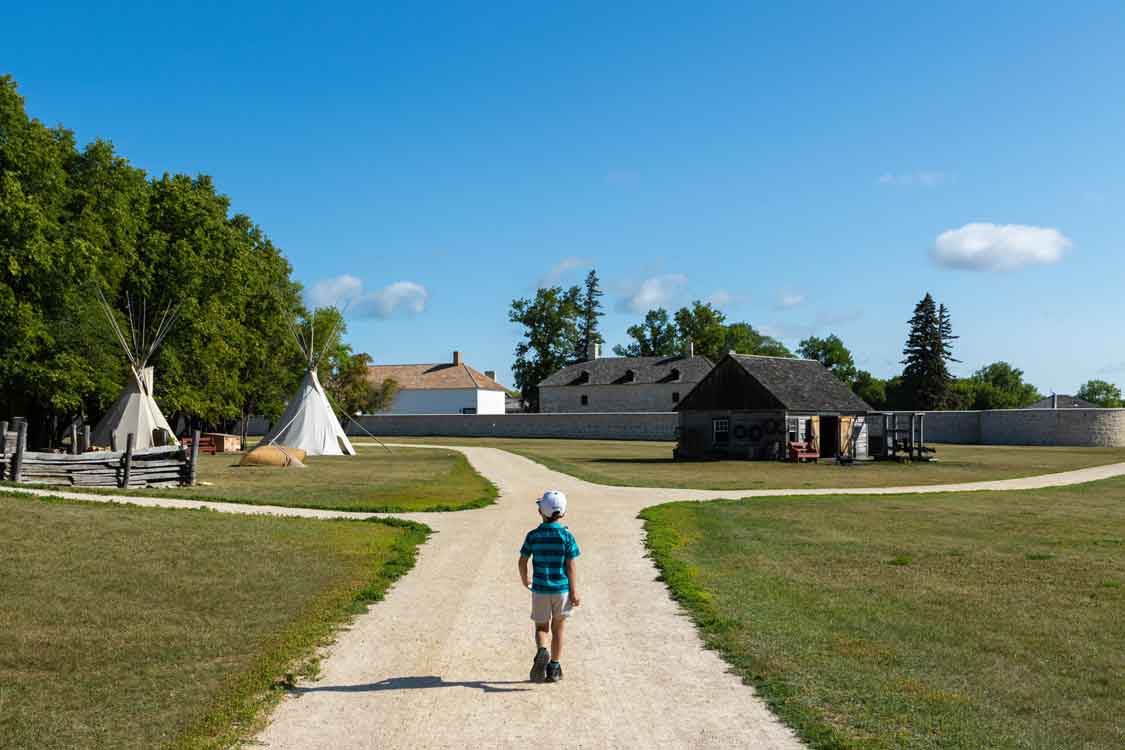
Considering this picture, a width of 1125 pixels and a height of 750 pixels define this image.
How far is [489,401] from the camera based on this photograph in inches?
4225

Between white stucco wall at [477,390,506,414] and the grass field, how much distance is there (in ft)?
212

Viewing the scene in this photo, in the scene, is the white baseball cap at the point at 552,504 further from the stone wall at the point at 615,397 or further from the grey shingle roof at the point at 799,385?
the stone wall at the point at 615,397

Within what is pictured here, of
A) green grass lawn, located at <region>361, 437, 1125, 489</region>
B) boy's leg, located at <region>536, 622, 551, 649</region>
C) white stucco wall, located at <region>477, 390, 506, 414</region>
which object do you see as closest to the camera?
boy's leg, located at <region>536, 622, 551, 649</region>

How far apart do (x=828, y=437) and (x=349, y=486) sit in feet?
91.8

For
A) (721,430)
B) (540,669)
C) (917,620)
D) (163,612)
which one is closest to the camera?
(540,669)

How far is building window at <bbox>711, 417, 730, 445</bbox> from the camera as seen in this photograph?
48.1m

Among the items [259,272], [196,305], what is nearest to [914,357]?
[259,272]

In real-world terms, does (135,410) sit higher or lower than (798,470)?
higher

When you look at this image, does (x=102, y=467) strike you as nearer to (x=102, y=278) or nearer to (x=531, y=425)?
(x=102, y=278)

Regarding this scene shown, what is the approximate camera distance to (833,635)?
9.73m

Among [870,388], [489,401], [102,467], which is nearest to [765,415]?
[102,467]

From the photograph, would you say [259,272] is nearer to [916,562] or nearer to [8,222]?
[8,222]

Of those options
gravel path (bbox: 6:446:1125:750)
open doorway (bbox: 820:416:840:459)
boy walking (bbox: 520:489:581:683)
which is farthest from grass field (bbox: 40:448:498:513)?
open doorway (bbox: 820:416:840:459)

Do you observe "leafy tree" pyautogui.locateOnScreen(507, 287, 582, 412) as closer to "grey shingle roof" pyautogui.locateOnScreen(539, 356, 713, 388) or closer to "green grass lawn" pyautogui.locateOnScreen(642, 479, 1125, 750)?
"grey shingle roof" pyautogui.locateOnScreen(539, 356, 713, 388)
